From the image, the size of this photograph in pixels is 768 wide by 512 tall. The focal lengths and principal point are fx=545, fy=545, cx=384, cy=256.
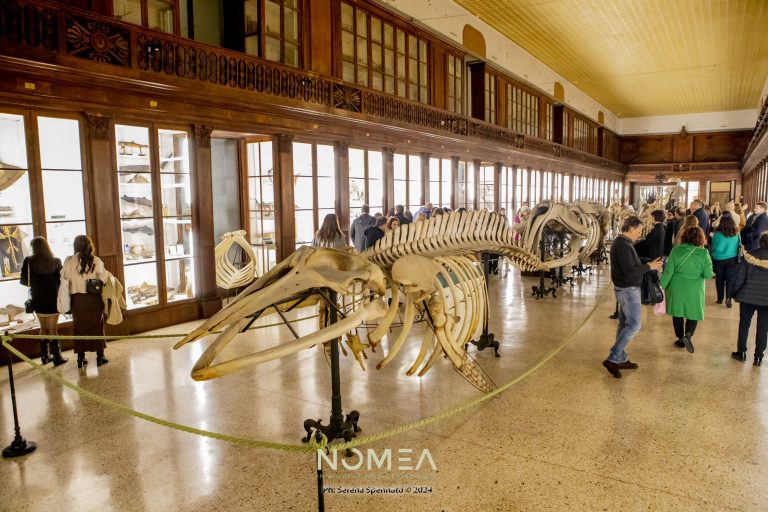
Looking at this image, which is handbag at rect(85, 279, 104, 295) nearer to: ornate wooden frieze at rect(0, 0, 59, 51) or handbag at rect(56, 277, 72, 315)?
handbag at rect(56, 277, 72, 315)

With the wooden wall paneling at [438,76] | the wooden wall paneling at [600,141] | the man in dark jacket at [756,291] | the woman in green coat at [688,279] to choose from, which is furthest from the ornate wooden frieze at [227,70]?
the wooden wall paneling at [600,141]

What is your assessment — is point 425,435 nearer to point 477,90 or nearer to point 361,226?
point 361,226

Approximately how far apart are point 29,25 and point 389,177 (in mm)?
8377

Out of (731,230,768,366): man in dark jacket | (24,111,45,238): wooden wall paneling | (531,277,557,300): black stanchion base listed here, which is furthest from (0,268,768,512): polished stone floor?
(531,277,557,300): black stanchion base

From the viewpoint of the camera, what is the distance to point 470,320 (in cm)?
464

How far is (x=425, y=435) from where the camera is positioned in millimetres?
4492

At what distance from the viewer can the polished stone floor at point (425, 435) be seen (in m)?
3.61

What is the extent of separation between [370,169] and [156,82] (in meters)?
6.14

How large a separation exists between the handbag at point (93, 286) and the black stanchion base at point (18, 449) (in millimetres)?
2331

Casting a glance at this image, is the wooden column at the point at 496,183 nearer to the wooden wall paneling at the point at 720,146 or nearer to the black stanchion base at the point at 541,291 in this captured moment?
the black stanchion base at the point at 541,291

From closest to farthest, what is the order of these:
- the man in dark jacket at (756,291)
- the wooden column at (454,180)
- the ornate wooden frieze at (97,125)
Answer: the man in dark jacket at (756,291) < the ornate wooden frieze at (97,125) < the wooden column at (454,180)

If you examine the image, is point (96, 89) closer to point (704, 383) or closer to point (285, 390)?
point (285, 390)

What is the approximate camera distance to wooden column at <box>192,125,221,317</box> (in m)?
8.70

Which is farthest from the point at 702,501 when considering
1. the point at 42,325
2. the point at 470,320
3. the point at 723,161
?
the point at 723,161
